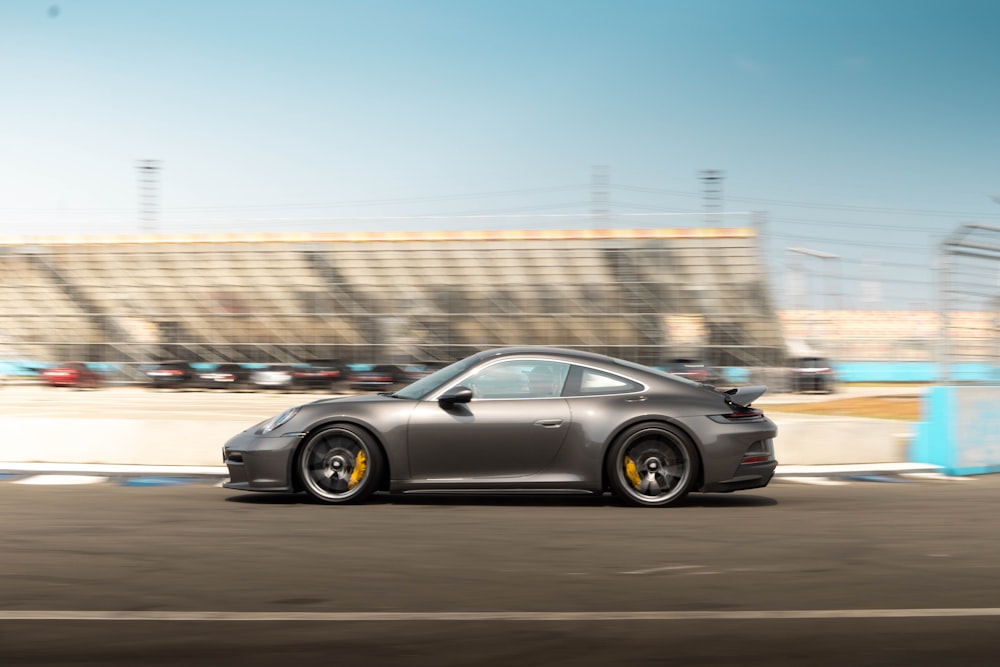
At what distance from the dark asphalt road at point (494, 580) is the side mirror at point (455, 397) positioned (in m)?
0.74

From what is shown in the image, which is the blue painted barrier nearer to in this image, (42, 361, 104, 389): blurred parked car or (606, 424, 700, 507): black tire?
(606, 424, 700, 507): black tire

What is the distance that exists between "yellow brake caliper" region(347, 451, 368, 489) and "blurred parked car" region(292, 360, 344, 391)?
102 feet

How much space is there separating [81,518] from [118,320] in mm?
40661

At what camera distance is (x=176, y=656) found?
3.80m

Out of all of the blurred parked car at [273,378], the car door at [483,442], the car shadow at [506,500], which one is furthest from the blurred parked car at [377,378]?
the car door at [483,442]

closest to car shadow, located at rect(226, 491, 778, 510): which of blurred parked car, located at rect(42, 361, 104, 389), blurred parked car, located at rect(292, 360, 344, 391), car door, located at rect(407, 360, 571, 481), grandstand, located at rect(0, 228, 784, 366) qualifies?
car door, located at rect(407, 360, 571, 481)

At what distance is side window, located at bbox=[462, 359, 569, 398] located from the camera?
832 centimetres

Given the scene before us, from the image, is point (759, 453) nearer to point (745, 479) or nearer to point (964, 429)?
point (745, 479)

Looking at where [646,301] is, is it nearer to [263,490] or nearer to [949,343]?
[949,343]

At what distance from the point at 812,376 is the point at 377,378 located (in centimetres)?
1483

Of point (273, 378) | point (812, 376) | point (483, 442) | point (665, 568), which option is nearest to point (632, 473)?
point (483, 442)

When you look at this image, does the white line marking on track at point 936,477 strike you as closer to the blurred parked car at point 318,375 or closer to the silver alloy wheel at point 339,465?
the silver alloy wheel at point 339,465

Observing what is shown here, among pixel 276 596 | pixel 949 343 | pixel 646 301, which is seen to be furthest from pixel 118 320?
pixel 276 596

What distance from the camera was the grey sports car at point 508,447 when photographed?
26.5 ft
